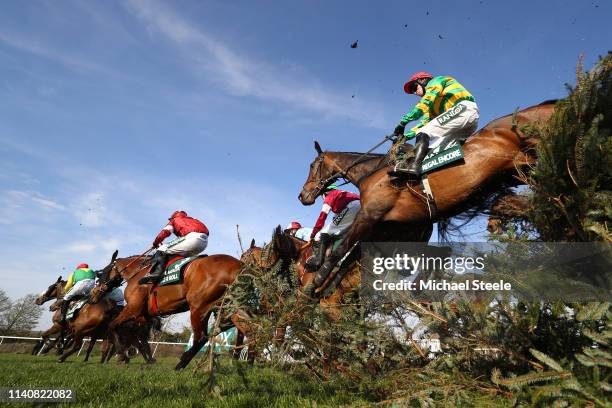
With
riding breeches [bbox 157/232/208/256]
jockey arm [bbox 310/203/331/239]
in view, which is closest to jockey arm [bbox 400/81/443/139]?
jockey arm [bbox 310/203/331/239]

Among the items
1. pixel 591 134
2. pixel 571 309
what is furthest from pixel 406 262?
pixel 591 134

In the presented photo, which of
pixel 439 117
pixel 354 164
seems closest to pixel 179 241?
pixel 354 164

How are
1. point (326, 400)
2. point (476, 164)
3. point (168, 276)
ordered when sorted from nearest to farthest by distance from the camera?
point (326, 400), point (476, 164), point (168, 276)

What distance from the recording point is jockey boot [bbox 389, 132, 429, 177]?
425 centimetres

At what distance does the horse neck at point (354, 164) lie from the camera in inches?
229

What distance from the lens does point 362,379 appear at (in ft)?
10.2

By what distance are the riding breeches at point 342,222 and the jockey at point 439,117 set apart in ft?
6.27

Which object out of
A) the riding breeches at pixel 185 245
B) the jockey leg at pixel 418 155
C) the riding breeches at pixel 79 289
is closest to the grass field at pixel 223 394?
the jockey leg at pixel 418 155

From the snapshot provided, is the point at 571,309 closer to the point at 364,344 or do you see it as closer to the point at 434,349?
the point at 434,349

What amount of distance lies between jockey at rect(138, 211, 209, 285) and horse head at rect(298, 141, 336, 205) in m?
2.82

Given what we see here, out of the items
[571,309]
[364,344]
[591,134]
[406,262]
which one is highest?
[591,134]

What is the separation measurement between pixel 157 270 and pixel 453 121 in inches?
255

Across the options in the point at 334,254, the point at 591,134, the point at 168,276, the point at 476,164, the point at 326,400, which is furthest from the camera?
the point at 168,276

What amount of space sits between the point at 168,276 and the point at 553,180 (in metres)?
7.24
